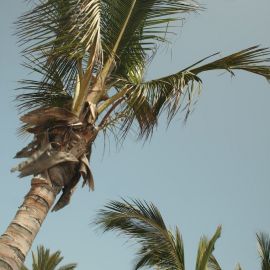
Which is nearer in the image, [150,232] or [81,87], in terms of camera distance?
[81,87]

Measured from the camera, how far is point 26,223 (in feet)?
12.1

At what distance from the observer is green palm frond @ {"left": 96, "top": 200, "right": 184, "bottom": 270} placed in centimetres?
700

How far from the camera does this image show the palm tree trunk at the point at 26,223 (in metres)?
3.39

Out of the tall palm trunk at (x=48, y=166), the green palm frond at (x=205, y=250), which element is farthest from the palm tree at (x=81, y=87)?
the green palm frond at (x=205, y=250)

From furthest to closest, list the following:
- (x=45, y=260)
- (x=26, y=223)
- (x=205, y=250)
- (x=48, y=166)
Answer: (x=45, y=260), (x=205, y=250), (x=48, y=166), (x=26, y=223)

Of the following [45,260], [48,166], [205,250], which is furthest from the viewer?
[45,260]

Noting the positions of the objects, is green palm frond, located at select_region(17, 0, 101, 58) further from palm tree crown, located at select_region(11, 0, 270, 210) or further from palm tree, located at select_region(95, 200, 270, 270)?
palm tree, located at select_region(95, 200, 270, 270)

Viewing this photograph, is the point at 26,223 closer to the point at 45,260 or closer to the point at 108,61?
the point at 108,61

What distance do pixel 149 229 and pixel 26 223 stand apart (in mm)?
3803

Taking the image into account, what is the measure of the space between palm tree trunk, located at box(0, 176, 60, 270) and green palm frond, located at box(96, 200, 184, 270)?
10.2 ft

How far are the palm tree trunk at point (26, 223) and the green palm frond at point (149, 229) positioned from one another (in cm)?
311

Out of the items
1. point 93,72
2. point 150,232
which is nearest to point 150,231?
point 150,232

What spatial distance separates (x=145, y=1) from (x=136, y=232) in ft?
12.5

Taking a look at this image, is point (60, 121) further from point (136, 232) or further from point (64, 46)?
point (136, 232)
